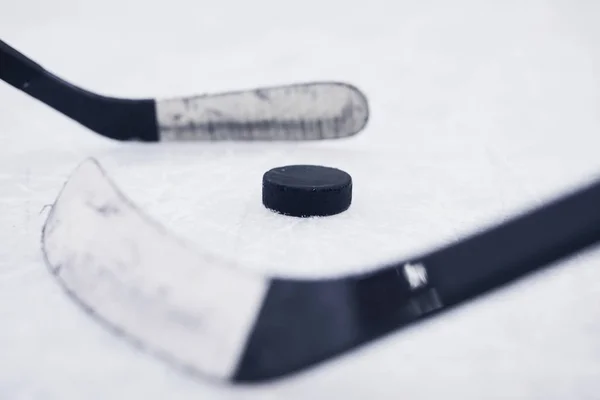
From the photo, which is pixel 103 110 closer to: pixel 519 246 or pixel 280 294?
pixel 280 294

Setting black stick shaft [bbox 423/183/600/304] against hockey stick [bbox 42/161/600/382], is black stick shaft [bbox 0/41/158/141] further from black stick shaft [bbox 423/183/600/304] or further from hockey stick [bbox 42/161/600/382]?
black stick shaft [bbox 423/183/600/304]

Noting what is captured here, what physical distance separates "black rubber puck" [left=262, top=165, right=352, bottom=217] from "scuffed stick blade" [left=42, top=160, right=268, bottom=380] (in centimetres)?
46

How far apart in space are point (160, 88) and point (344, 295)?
2.15 metres

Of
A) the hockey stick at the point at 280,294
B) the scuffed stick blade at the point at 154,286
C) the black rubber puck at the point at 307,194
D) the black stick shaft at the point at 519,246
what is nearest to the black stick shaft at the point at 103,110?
the black rubber puck at the point at 307,194

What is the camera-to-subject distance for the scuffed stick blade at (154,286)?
2.56ft

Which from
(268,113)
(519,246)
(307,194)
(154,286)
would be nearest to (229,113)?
(268,113)

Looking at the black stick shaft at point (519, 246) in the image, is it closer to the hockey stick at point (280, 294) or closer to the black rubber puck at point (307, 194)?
the hockey stick at point (280, 294)

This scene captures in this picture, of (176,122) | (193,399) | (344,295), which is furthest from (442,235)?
(176,122)

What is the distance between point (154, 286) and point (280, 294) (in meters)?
0.19

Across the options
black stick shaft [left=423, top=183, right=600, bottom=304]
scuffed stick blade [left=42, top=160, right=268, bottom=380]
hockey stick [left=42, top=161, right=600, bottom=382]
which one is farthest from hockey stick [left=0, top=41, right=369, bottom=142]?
black stick shaft [left=423, top=183, right=600, bottom=304]

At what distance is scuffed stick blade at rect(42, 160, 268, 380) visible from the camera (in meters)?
0.78

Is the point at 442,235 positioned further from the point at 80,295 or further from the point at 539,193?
the point at 80,295

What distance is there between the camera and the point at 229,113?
1.95 m

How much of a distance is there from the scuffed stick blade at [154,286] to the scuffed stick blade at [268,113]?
927 mm
